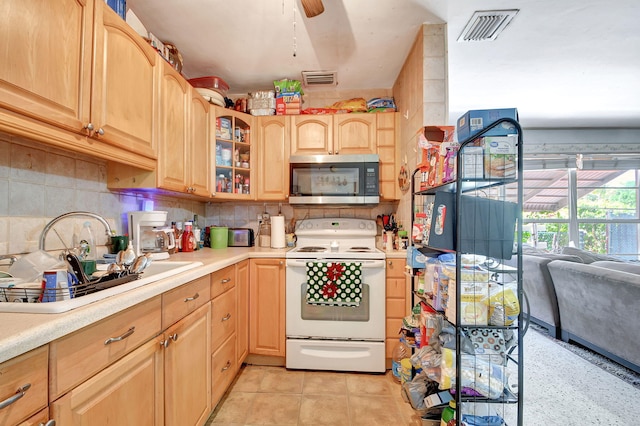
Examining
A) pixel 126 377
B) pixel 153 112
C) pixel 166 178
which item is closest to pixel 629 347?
pixel 126 377

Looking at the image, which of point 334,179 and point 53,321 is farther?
point 334,179

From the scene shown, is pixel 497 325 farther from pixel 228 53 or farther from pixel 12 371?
pixel 228 53

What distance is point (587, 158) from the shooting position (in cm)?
442

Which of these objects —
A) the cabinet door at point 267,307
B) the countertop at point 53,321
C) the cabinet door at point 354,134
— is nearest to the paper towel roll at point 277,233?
the cabinet door at point 267,307

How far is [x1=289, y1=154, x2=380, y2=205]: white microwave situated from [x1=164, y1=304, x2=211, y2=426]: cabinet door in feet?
4.23

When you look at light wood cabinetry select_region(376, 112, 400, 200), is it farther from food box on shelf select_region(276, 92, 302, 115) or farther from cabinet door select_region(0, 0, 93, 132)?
cabinet door select_region(0, 0, 93, 132)

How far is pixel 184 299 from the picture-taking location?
1269 millimetres

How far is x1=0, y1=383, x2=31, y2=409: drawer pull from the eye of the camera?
21.6 inches

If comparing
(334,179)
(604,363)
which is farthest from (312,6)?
(604,363)

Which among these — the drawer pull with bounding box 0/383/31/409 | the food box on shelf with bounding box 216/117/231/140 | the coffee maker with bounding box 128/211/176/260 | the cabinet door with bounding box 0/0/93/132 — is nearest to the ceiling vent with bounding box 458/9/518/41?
the food box on shelf with bounding box 216/117/231/140

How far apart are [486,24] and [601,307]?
224cm

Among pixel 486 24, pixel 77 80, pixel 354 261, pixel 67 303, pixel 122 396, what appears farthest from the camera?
pixel 354 261

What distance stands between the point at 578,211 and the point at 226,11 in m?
5.70

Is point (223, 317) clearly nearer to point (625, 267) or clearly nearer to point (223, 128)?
point (223, 128)
